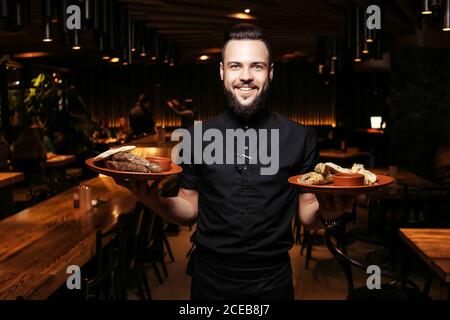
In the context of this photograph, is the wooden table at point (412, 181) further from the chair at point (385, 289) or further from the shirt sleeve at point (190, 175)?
the shirt sleeve at point (190, 175)

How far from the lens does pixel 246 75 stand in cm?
176

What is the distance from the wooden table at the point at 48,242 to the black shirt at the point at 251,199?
0.90 m

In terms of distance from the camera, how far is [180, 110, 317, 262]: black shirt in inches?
70.6

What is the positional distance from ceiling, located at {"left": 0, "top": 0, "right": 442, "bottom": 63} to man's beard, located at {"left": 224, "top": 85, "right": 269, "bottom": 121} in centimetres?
392

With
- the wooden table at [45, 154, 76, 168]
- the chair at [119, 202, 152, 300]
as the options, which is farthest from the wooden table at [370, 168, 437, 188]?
the wooden table at [45, 154, 76, 168]

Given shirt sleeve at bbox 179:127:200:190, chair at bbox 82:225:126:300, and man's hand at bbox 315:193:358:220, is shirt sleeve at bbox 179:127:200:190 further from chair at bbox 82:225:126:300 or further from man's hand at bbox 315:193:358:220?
chair at bbox 82:225:126:300

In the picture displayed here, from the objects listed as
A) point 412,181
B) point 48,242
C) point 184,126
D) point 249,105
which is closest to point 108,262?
point 48,242

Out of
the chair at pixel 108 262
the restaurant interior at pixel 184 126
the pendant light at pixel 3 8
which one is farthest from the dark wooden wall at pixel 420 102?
the pendant light at pixel 3 8

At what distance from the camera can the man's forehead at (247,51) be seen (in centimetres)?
177

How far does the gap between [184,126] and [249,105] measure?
296 inches

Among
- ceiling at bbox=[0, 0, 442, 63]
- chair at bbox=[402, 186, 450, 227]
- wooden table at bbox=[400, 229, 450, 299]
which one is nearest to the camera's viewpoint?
wooden table at bbox=[400, 229, 450, 299]

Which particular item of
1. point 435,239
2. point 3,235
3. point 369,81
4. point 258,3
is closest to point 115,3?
point 258,3

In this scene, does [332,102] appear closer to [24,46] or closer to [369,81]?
[369,81]

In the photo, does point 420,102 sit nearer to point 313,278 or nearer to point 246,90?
point 313,278
